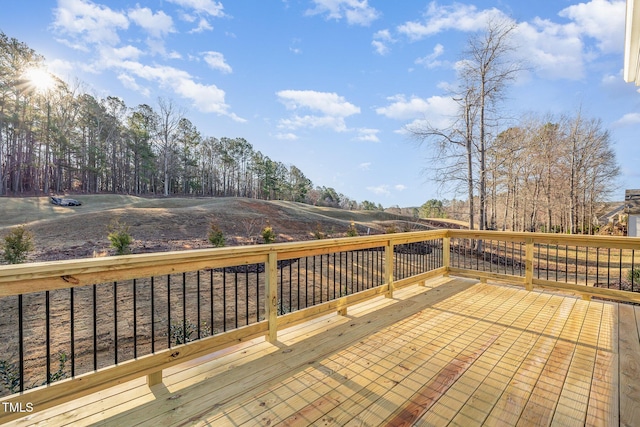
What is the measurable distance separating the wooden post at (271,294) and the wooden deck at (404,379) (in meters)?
0.14

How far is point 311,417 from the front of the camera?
1.66 metres

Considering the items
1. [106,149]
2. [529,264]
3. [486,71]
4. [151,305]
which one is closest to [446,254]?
[529,264]

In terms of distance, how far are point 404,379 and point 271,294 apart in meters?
1.27

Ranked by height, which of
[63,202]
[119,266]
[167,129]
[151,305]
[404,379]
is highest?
[167,129]

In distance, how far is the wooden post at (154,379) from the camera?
6.43 feet

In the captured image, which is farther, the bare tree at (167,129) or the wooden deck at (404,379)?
the bare tree at (167,129)

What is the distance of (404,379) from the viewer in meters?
2.07

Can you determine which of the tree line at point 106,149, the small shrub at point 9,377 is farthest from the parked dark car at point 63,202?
the small shrub at point 9,377

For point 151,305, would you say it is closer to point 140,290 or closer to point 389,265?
point 389,265

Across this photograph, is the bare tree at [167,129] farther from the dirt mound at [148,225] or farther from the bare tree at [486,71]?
the bare tree at [486,71]

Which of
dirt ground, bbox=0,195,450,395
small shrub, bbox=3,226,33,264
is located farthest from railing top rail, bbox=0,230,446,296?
small shrub, bbox=3,226,33,264

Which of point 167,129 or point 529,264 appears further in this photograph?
point 167,129

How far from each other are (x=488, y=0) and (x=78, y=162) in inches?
1307

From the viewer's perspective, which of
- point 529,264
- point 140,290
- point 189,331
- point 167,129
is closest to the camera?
point 189,331
